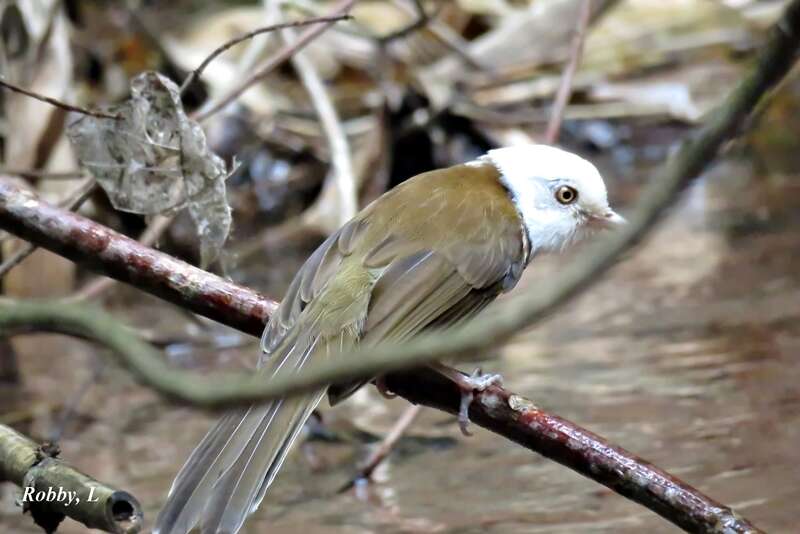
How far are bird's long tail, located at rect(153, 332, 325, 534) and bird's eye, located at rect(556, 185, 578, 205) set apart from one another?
102 centimetres

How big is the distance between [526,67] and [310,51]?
126cm

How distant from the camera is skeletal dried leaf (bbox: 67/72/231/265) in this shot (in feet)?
9.86

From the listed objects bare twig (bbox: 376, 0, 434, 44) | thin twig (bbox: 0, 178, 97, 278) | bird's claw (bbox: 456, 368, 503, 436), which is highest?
bare twig (bbox: 376, 0, 434, 44)

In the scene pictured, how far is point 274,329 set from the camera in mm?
2533

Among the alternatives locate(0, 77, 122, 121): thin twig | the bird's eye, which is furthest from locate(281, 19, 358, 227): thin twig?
locate(0, 77, 122, 121): thin twig

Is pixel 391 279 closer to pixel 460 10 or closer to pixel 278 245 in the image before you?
pixel 278 245

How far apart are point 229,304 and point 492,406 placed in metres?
0.58

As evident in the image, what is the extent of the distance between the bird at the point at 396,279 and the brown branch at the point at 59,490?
0.07 metres

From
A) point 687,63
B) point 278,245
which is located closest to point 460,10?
point 687,63

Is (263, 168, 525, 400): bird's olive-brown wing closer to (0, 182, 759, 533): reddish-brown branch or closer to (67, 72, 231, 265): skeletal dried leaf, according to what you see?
(0, 182, 759, 533): reddish-brown branch

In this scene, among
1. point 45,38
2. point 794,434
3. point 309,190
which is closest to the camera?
point 794,434

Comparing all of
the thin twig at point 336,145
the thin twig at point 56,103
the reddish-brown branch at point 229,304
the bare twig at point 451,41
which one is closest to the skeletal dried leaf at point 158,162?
the thin twig at point 56,103

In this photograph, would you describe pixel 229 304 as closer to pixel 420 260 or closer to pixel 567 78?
pixel 420 260

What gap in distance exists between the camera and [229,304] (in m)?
2.51
